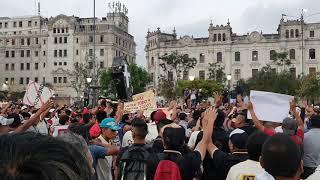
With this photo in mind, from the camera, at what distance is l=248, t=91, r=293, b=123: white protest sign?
26.8 ft

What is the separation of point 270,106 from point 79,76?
89.4 m

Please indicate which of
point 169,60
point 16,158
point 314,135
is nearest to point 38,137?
point 16,158

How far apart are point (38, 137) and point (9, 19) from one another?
405 feet

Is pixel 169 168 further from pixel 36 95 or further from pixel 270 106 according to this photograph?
pixel 36 95

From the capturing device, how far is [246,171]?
15.5ft

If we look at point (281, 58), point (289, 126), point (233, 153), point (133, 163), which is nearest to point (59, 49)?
point (281, 58)

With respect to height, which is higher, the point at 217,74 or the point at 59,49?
the point at 59,49

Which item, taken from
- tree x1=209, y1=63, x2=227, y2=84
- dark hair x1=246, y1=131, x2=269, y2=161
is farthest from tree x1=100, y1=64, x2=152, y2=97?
dark hair x1=246, y1=131, x2=269, y2=161

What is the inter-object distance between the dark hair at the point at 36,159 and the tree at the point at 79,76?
90735 mm

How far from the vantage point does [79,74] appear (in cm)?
9662

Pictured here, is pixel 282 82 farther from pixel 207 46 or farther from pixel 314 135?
pixel 314 135

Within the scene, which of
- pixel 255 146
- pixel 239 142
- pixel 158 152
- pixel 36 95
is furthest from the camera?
pixel 36 95

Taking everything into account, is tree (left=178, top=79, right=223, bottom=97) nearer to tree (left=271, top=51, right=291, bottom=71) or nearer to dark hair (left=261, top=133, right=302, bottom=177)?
tree (left=271, top=51, right=291, bottom=71)

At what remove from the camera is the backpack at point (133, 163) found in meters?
6.11
